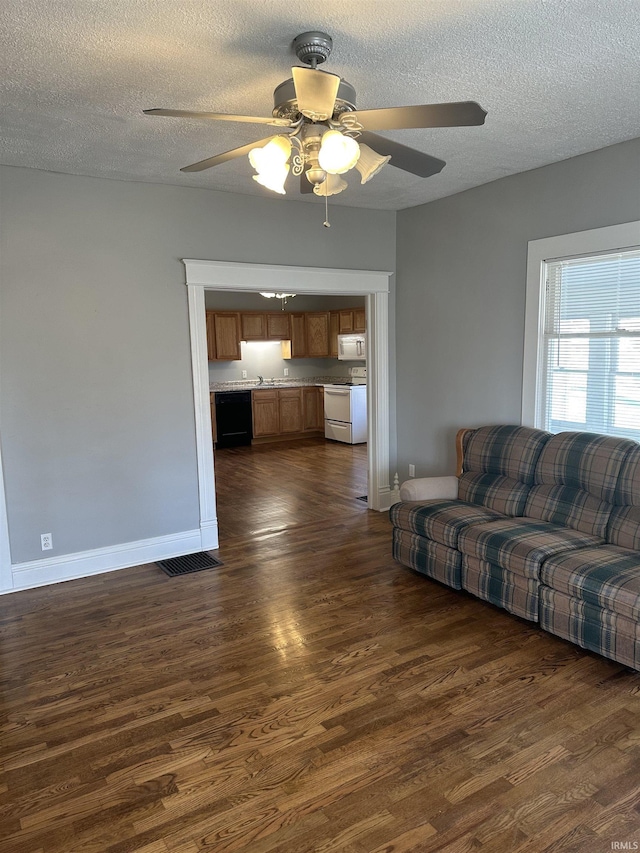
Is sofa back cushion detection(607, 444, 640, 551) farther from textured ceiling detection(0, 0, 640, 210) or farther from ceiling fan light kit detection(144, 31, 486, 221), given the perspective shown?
ceiling fan light kit detection(144, 31, 486, 221)

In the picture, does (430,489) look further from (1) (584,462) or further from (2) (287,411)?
(2) (287,411)

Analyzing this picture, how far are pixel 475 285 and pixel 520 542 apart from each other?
2.22 m

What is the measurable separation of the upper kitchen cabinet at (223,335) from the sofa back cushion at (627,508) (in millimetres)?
6686

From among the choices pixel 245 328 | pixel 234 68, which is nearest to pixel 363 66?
pixel 234 68

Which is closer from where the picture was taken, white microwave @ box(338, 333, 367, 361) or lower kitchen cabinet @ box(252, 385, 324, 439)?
white microwave @ box(338, 333, 367, 361)

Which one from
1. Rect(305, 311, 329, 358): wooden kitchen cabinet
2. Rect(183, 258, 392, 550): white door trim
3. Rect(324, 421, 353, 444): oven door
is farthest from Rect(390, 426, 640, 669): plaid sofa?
Rect(305, 311, 329, 358): wooden kitchen cabinet

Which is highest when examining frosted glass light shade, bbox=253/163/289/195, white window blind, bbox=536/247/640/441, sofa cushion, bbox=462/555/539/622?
frosted glass light shade, bbox=253/163/289/195

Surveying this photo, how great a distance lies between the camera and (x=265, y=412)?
9.17 m

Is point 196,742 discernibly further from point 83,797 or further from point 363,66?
point 363,66

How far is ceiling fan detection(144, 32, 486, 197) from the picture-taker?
1802mm

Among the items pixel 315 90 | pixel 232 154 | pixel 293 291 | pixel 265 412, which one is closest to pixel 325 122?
pixel 315 90

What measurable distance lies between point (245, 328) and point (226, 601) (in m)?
6.20

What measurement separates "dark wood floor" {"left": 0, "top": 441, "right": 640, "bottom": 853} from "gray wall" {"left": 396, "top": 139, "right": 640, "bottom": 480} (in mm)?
1631

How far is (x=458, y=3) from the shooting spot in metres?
1.95
